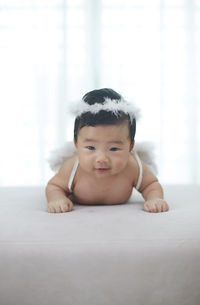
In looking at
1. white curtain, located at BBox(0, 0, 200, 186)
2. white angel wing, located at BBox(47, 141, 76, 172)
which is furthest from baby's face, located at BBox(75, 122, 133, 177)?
white curtain, located at BBox(0, 0, 200, 186)

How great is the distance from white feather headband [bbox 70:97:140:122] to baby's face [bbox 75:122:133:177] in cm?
5

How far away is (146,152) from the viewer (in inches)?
60.3

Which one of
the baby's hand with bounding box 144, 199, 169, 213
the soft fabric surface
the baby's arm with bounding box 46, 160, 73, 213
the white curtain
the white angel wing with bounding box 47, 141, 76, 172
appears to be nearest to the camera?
the soft fabric surface

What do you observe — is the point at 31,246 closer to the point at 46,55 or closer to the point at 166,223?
the point at 166,223

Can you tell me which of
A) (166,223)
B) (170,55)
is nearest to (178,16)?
(170,55)

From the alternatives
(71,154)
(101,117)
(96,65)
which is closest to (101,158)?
(101,117)

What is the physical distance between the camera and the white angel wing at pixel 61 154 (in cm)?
150

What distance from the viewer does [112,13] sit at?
113 inches

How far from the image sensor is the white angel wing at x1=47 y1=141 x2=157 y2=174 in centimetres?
151

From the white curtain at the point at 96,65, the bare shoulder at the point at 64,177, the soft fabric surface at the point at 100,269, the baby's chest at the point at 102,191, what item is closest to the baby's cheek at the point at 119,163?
the baby's chest at the point at 102,191

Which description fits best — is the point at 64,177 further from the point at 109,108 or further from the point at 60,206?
the point at 109,108

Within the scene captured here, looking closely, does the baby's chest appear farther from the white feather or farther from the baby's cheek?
the white feather

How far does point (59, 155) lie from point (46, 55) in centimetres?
160

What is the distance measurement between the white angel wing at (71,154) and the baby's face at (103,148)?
11.5 inches
